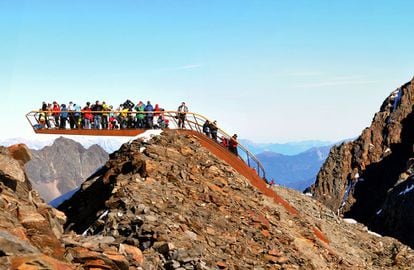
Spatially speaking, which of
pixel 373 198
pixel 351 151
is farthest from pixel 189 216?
pixel 351 151

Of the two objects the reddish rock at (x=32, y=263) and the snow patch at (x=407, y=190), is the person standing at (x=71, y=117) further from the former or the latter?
the snow patch at (x=407, y=190)

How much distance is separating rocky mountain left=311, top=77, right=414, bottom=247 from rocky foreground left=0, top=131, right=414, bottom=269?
4320 inches

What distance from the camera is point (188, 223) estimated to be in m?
20.2

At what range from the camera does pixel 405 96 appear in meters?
152

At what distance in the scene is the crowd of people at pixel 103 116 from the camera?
32281 mm

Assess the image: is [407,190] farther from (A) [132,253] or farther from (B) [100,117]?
(A) [132,253]

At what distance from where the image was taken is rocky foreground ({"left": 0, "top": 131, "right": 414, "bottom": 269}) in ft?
42.7

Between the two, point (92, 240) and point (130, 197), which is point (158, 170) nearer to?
point (130, 197)

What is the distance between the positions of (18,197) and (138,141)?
13.8 meters

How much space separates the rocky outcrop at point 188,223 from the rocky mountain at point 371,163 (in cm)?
10919

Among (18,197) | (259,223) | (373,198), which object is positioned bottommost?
(373,198)

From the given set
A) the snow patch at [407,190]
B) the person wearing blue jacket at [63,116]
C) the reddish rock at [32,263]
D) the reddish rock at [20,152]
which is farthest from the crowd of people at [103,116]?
the snow patch at [407,190]

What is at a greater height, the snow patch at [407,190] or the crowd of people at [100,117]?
the crowd of people at [100,117]

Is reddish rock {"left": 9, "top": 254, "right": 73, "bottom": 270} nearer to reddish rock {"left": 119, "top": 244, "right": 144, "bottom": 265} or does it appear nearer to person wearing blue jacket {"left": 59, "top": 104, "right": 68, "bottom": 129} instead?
reddish rock {"left": 119, "top": 244, "right": 144, "bottom": 265}
